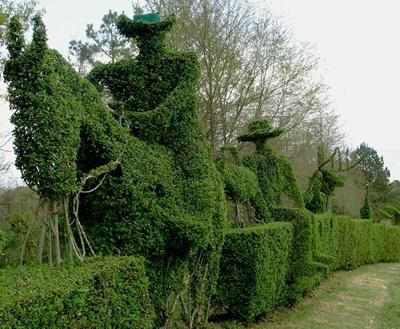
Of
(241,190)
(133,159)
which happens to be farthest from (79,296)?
(241,190)

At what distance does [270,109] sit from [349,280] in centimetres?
806

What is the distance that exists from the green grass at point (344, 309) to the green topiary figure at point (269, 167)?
8.21ft

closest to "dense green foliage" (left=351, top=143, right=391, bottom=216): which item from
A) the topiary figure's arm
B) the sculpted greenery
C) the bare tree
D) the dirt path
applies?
the bare tree

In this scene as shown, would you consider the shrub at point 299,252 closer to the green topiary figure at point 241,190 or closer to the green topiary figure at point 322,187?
the green topiary figure at point 241,190

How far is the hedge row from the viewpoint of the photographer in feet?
32.1

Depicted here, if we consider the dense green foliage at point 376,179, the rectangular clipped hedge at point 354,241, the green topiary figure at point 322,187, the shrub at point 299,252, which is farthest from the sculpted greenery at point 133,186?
the dense green foliage at point 376,179

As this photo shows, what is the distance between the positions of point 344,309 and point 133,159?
8023mm

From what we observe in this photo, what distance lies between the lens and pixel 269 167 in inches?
501

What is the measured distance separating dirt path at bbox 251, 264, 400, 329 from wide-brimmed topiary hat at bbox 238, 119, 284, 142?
405cm

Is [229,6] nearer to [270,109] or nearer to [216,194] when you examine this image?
[270,109]

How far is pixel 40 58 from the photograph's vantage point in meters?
4.81

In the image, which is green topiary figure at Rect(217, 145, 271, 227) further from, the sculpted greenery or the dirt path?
the dirt path

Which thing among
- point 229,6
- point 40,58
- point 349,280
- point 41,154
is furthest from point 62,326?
point 229,6

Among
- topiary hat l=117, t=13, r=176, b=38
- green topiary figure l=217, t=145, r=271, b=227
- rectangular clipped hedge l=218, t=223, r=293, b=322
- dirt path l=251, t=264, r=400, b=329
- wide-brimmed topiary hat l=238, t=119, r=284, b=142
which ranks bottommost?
dirt path l=251, t=264, r=400, b=329
